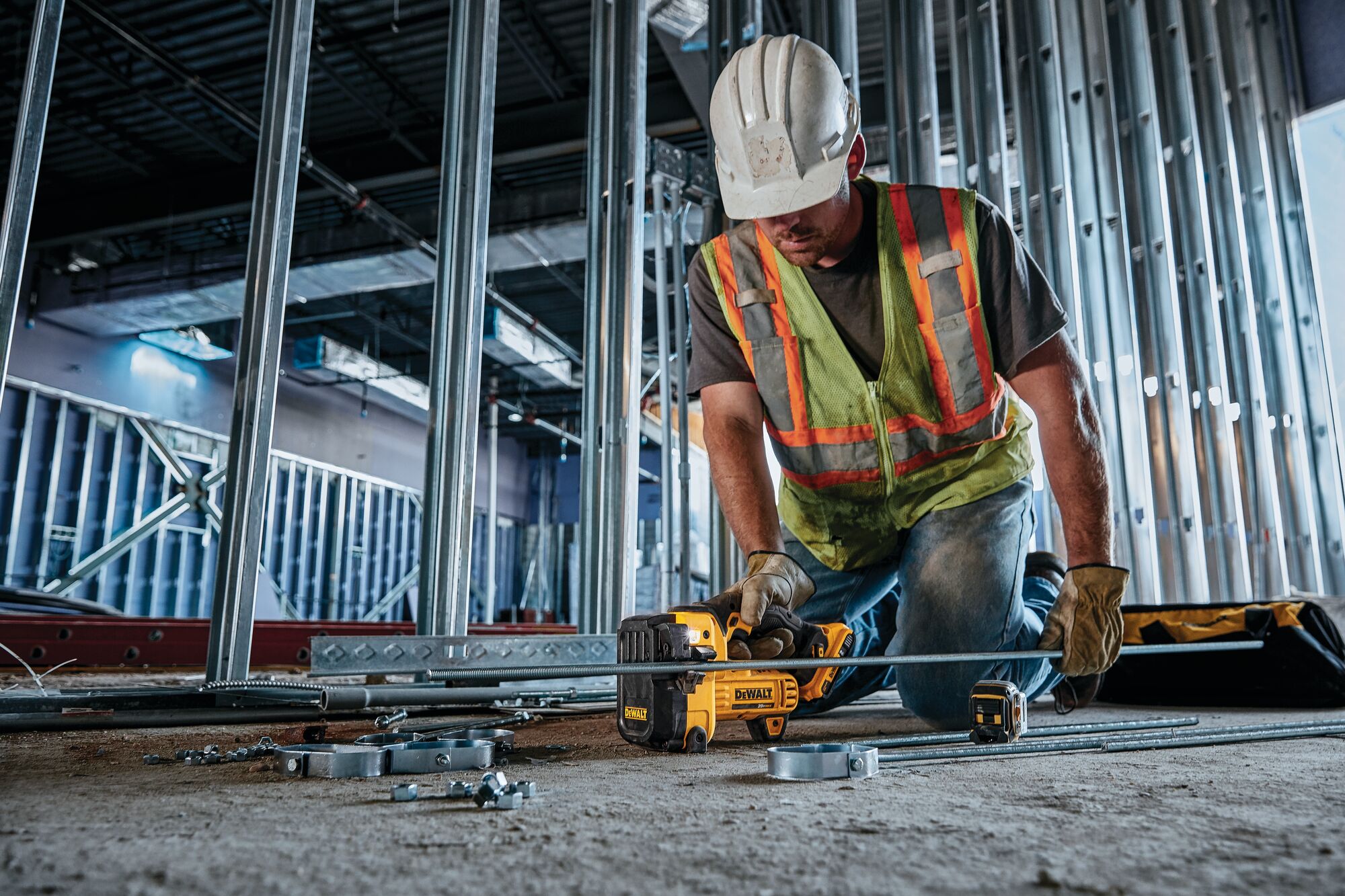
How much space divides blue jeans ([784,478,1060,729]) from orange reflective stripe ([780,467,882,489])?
19cm

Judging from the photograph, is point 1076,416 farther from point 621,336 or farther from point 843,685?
point 621,336

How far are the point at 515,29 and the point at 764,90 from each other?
239 inches

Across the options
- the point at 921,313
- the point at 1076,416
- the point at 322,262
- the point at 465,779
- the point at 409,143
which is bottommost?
the point at 465,779

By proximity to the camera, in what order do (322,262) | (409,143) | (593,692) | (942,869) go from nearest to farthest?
(942,869)
(593,692)
(409,143)
(322,262)

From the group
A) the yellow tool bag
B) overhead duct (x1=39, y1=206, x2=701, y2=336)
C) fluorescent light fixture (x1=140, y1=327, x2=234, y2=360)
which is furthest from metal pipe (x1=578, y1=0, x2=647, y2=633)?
fluorescent light fixture (x1=140, y1=327, x2=234, y2=360)

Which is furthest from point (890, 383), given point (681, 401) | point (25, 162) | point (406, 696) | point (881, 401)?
point (25, 162)

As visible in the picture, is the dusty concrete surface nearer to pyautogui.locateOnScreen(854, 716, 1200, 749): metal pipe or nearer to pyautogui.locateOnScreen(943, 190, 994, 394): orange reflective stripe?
pyautogui.locateOnScreen(854, 716, 1200, 749): metal pipe

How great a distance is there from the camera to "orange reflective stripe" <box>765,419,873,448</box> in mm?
2305

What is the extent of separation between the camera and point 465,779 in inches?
55.5

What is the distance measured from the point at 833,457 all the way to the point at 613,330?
4.80 feet

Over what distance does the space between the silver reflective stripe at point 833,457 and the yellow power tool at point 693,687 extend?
0.49 metres

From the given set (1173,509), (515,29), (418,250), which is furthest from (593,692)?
(418,250)

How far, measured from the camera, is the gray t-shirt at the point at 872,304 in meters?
2.11

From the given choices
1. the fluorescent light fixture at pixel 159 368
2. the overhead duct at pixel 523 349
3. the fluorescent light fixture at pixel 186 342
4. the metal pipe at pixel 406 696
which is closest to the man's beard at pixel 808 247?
the metal pipe at pixel 406 696
